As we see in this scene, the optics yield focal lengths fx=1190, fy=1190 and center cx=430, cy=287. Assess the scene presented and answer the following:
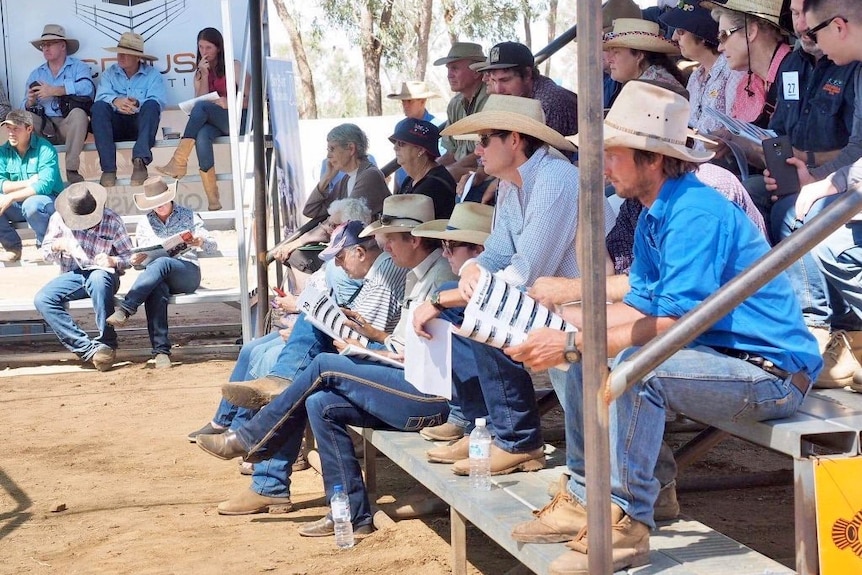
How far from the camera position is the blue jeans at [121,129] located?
1204 centimetres

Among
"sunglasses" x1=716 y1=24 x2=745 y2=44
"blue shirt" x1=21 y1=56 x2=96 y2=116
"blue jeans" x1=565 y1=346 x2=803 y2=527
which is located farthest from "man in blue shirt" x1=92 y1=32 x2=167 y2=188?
"blue jeans" x1=565 y1=346 x2=803 y2=527

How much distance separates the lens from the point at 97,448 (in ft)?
24.2

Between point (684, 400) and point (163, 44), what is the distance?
10237 millimetres

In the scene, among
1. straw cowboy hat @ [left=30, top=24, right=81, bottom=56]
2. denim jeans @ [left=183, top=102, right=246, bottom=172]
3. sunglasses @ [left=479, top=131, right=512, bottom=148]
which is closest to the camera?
sunglasses @ [left=479, top=131, right=512, bottom=148]

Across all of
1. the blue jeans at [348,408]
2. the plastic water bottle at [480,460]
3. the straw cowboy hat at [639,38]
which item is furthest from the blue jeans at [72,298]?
the plastic water bottle at [480,460]

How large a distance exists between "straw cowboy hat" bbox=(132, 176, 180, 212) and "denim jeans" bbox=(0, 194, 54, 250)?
1.13m

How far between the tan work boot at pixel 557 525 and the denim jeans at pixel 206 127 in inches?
343

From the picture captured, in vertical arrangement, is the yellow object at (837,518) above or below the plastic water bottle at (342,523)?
above

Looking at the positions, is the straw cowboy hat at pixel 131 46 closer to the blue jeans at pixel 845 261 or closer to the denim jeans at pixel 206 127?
the denim jeans at pixel 206 127

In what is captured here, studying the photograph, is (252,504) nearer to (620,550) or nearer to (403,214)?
(403,214)

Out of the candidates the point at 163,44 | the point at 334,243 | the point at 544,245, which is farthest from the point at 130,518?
the point at 163,44

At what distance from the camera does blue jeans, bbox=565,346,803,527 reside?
3367mm

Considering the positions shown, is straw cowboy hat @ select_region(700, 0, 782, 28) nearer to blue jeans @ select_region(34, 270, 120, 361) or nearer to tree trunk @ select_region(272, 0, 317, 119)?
blue jeans @ select_region(34, 270, 120, 361)

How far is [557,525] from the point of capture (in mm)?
3598
